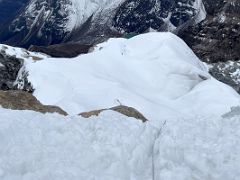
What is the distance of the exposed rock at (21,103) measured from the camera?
27170 mm

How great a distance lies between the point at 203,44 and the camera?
155 m

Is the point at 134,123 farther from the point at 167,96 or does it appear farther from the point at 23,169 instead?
the point at 167,96

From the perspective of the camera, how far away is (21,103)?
2786 cm

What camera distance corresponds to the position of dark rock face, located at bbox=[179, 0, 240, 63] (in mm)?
147000

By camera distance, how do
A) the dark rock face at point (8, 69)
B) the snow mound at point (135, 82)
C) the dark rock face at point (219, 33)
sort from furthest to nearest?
the dark rock face at point (219, 33), the dark rock face at point (8, 69), the snow mound at point (135, 82)

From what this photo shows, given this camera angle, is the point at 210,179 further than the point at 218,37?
No

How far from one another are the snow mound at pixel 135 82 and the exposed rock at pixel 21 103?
5.54 m

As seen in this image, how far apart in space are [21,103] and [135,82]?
20.6 metres

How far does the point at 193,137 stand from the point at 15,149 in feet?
17.2

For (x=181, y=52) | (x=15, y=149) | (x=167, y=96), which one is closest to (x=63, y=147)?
(x=15, y=149)

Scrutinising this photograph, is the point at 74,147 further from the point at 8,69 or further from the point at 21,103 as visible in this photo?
the point at 8,69

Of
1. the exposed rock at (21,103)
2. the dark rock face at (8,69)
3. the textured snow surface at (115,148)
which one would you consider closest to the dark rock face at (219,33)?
the dark rock face at (8,69)

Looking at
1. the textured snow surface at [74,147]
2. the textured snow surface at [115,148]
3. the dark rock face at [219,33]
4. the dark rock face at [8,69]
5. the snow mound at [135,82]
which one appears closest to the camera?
the textured snow surface at [115,148]

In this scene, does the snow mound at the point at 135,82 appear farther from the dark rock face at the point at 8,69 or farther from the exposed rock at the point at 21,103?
the dark rock face at the point at 8,69
